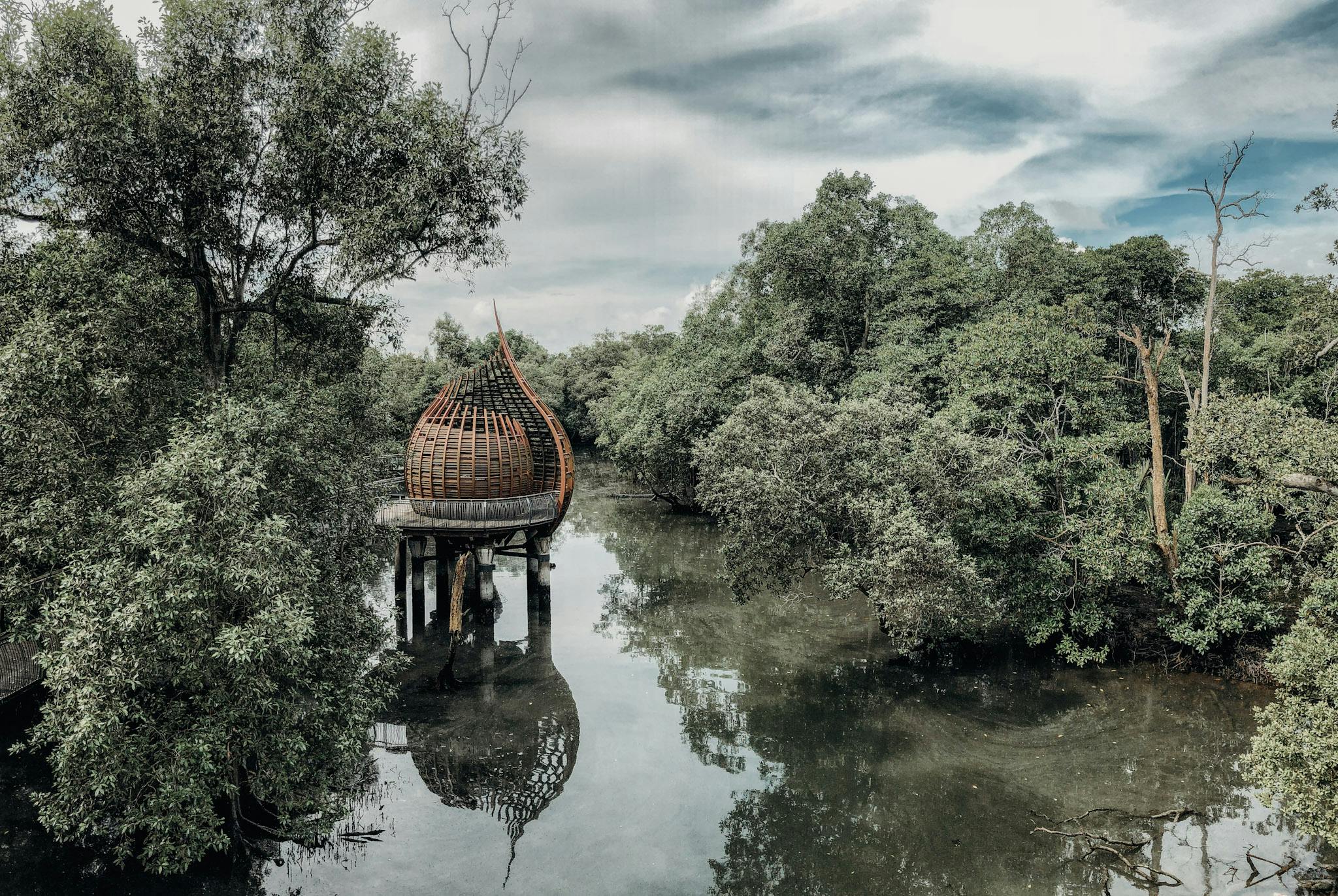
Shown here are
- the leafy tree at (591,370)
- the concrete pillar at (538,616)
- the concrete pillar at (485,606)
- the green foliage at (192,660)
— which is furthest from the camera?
the leafy tree at (591,370)

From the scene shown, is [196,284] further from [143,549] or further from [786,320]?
[786,320]

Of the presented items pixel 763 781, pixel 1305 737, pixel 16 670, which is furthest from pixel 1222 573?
pixel 16 670

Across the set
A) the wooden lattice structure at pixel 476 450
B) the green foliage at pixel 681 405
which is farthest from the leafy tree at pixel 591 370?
the wooden lattice structure at pixel 476 450

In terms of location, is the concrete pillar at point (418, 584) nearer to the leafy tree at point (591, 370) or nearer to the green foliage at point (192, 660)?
the green foliage at point (192, 660)

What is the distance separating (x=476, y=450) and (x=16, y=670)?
9.66 m

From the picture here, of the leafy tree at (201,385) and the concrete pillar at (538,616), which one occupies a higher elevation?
the leafy tree at (201,385)

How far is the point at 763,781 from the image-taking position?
13.5 metres

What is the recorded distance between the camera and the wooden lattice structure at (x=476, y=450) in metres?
19.4

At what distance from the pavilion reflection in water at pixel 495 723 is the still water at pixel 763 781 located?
0.06 metres

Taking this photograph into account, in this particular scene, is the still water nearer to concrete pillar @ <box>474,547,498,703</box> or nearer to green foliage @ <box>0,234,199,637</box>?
concrete pillar @ <box>474,547,498,703</box>

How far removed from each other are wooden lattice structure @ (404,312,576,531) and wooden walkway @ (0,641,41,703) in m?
7.74

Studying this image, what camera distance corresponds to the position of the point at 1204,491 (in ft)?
59.2

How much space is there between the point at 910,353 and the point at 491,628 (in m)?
15.7

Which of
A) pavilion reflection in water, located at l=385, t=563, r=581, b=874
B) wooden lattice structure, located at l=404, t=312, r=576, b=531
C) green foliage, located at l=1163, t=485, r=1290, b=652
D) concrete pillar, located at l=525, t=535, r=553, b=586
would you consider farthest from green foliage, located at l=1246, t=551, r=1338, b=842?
concrete pillar, located at l=525, t=535, r=553, b=586
